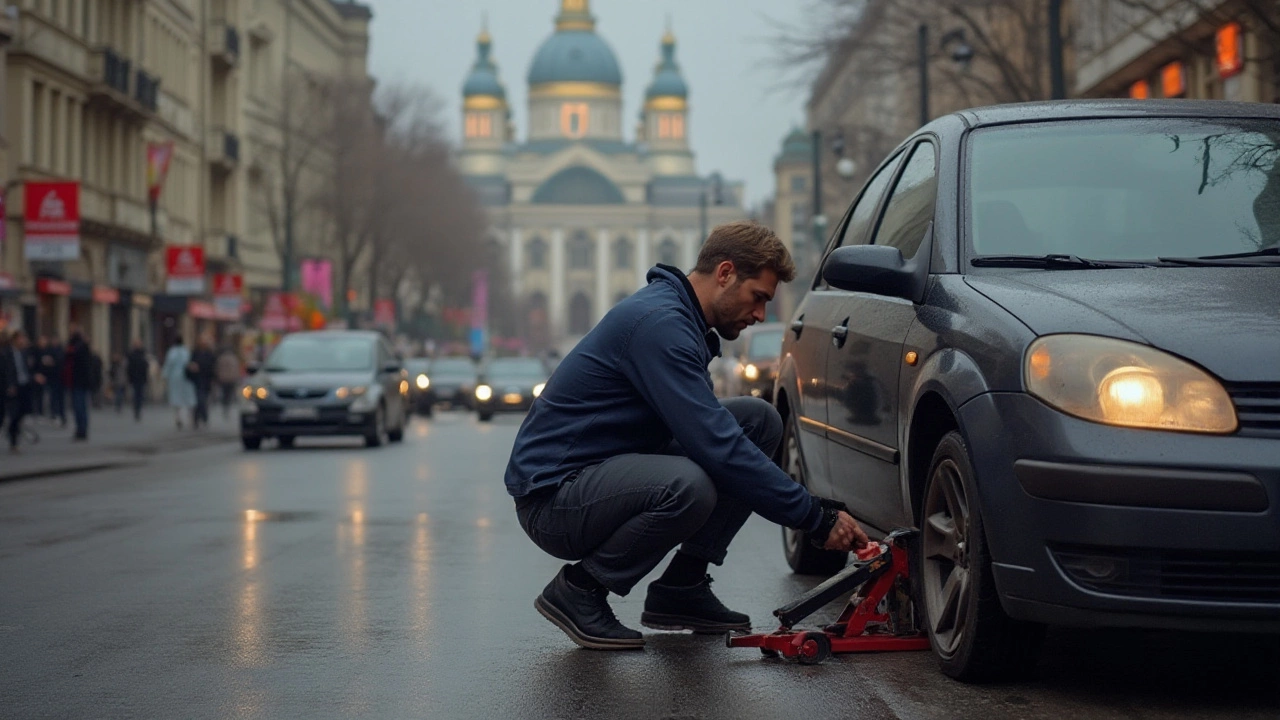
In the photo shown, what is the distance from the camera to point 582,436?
21.6 feet

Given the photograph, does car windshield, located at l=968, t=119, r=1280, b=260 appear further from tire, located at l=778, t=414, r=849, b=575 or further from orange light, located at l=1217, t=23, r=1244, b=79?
orange light, located at l=1217, t=23, r=1244, b=79

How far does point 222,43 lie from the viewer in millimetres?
63406

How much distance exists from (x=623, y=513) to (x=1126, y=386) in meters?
1.79

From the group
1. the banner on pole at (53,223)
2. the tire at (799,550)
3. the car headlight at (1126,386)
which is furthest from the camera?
the banner on pole at (53,223)

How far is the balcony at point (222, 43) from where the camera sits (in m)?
63.2

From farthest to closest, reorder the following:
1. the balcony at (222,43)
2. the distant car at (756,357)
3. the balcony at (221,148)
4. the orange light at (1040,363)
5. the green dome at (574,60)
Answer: the green dome at (574,60)
the balcony at (221,148)
the balcony at (222,43)
the distant car at (756,357)
the orange light at (1040,363)

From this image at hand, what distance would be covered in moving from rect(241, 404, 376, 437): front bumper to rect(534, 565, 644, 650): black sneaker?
19.4 meters

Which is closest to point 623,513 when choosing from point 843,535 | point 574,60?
point 843,535

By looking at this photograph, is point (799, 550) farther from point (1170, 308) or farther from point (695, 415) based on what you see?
point (1170, 308)

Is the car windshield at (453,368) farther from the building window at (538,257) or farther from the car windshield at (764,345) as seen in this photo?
the building window at (538,257)

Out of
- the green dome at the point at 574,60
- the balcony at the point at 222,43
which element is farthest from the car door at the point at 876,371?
the green dome at the point at 574,60

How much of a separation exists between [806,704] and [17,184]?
37690mm

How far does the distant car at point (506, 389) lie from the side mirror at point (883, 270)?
112 feet

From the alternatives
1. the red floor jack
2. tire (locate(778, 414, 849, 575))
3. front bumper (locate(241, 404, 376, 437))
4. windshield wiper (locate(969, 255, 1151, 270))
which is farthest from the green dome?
windshield wiper (locate(969, 255, 1151, 270))
